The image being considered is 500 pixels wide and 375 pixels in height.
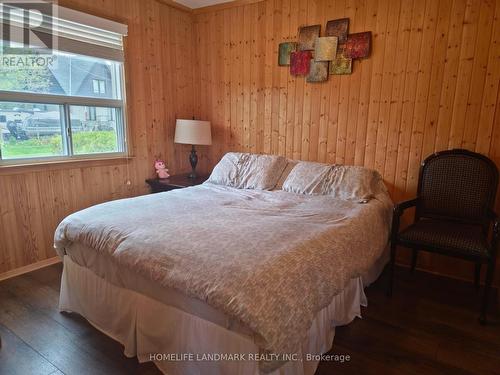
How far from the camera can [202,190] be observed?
295 centimetres

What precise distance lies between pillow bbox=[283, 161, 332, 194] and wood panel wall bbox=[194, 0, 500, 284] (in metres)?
0.28

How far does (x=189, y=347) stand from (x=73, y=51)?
252 centimetres

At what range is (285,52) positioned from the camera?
3199 mm

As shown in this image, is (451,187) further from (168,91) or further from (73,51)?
(73,51)

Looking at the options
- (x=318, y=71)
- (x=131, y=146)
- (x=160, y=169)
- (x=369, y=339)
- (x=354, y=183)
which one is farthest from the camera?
(x=160, y=169)

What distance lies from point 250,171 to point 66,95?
1721mm

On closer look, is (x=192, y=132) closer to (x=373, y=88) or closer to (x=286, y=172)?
(x=286, y=172)

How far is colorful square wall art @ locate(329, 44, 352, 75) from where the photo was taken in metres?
2.89

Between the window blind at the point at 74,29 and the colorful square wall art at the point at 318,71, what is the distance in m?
1.77

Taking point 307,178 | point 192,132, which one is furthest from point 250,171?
point 192,132

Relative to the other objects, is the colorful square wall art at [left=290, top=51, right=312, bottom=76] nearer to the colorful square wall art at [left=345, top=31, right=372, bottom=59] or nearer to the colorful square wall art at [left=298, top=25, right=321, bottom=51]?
the colorful square wall art at [left=298, top=25, right=321, bottom=51]

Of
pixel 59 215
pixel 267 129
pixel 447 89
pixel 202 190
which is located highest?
pixel 447 89

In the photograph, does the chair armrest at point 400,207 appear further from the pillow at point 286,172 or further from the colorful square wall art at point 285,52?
the colorful square wall art at point 285,52

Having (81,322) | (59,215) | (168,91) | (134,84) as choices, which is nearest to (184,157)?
(168,91)
